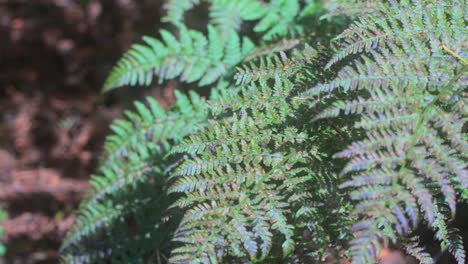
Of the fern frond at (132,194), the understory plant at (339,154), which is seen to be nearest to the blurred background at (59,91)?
the fern frond at (132,194)

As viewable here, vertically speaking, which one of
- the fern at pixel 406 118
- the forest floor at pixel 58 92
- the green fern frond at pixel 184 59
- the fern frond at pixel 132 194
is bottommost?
the fern at pixel 406 118

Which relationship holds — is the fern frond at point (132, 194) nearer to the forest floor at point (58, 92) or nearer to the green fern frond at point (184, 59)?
the green fern frond at point (184, 59)

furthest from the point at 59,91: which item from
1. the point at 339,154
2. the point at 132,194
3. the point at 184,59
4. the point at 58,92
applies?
the point at 339,154

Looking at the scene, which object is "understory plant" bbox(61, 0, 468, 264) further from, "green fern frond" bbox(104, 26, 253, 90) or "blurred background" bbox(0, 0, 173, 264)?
"blurred background" bbox(0, 0, 173, 264)

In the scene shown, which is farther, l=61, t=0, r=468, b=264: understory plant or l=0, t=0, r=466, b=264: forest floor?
l=0, t=0, r=466, b=264: forest floor

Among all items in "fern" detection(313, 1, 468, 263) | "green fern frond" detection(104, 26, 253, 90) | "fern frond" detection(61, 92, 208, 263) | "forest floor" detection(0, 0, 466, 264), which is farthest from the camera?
"forest floor" detection(0, 0, 466, 264)

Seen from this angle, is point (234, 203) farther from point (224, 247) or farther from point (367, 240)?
point (367, 240)

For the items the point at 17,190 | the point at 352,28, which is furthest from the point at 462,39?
the point at 17,190

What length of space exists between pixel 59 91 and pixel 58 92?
0.01m

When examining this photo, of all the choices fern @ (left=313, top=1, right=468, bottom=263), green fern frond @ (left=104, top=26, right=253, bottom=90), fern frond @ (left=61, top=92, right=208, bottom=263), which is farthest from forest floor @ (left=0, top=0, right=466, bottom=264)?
fern @ (left=313, top=1, right=468, bottom=263)

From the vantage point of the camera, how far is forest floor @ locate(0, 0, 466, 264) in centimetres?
327

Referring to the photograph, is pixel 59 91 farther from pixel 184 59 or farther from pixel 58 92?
pixel 184 59

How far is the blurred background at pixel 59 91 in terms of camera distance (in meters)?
3.29

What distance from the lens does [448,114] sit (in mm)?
1095
